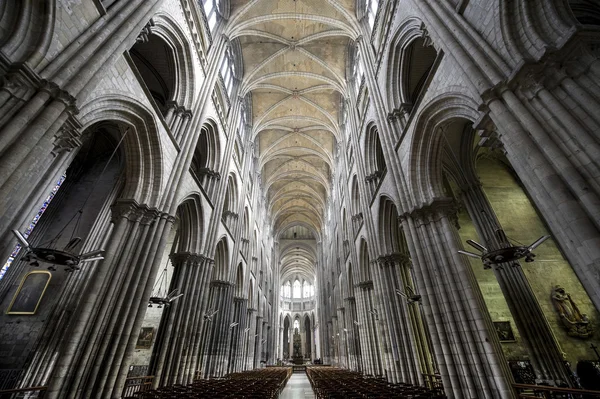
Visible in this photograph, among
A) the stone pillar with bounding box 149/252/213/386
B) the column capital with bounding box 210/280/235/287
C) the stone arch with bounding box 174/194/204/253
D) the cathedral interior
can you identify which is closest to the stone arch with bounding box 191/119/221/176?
the cathedral interior

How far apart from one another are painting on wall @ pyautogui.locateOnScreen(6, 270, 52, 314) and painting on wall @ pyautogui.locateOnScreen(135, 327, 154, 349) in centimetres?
625

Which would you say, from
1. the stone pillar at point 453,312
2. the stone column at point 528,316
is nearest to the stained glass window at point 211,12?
the stone pillar at point 453,312

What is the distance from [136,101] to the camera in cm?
745

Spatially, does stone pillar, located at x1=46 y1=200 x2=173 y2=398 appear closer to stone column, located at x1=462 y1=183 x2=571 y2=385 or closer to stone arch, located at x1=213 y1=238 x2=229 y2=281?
stone arch, located at x1=213 y1=238 x2=229 y2=281

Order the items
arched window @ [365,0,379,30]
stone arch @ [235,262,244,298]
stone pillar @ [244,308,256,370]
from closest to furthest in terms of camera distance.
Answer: arched window @ [365,0,379,30] < stone arch @ [235,262,244,298] < stone pillar @ [244,308,256,370]

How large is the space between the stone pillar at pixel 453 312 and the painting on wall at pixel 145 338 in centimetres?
1526

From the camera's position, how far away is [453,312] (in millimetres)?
6621

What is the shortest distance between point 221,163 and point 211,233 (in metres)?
4.20

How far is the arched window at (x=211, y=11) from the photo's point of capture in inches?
527

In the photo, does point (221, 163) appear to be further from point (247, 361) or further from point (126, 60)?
point (247, 361)

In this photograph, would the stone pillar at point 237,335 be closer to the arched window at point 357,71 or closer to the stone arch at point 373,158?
the stone arch at point 373,158

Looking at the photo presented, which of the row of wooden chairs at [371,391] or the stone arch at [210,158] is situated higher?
the stone arch at [210,158]

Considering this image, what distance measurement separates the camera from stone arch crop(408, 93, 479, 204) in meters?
7.66

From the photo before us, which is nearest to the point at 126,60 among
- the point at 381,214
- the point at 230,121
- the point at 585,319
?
the point at 230,121
